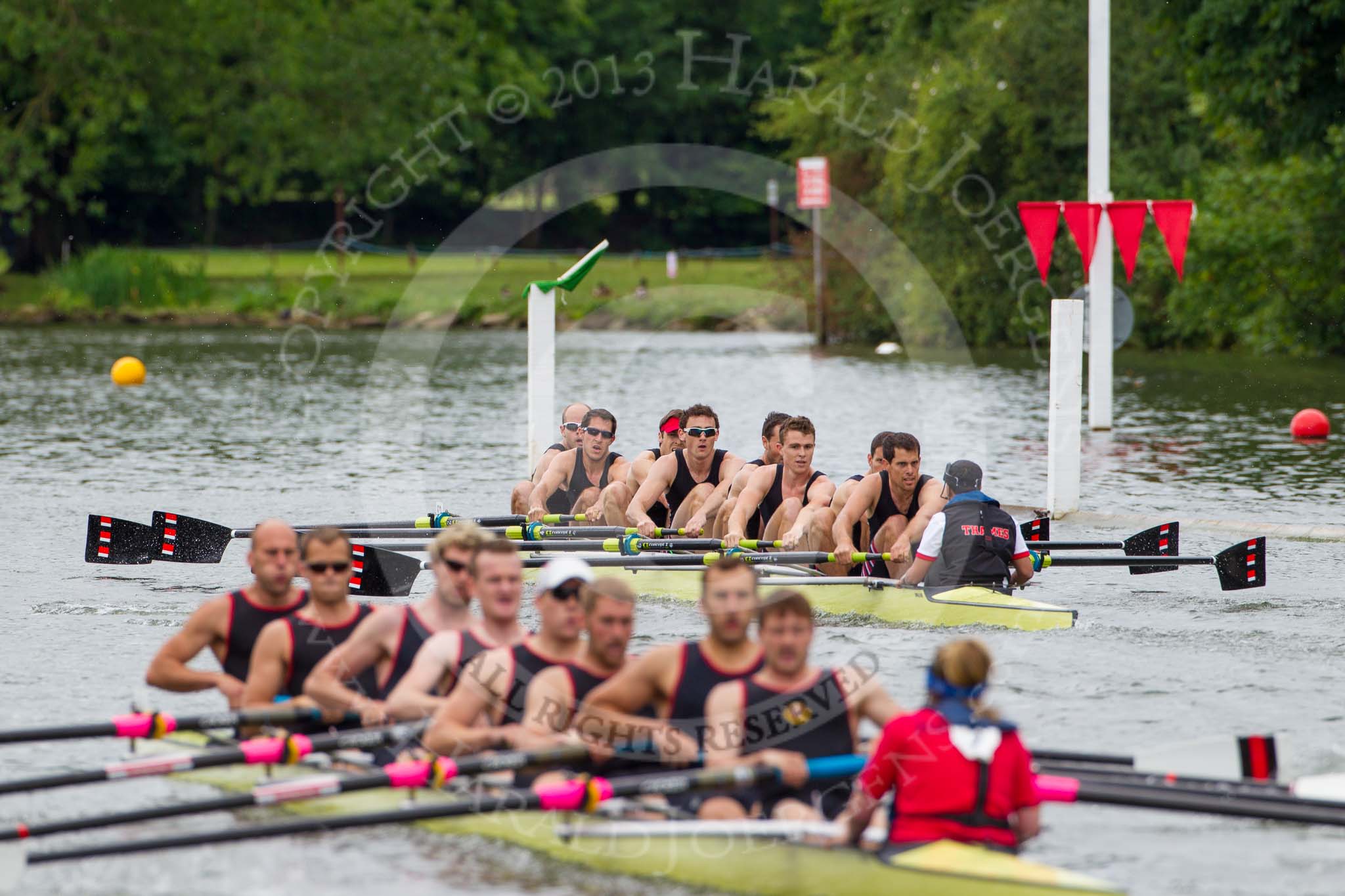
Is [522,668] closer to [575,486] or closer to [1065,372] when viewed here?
[575,486]

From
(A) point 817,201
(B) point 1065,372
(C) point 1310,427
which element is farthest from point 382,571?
(A) point 817,201

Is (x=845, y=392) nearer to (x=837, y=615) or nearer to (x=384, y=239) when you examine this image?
(x=837, y=615)

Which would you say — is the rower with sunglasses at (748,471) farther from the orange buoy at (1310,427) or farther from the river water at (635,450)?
the orange buoy at (1310,427)

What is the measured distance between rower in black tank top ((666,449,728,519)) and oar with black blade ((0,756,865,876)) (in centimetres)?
725

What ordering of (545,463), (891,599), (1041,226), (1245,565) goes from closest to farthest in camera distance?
(891,599) < (1245,565) < (545,463) < (1041,226)

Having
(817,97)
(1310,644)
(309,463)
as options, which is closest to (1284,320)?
(817,97)

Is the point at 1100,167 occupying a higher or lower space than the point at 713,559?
higher

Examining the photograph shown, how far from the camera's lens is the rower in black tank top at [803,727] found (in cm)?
699

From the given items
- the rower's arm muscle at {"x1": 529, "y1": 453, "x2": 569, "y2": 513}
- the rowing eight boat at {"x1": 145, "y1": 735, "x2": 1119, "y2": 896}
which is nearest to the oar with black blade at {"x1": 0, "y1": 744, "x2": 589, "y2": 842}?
the rowing eight boat at {"x1": 145, "y1": 735, "x2": 1119, "y2": 896}

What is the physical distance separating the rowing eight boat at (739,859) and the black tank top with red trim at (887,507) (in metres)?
5.48

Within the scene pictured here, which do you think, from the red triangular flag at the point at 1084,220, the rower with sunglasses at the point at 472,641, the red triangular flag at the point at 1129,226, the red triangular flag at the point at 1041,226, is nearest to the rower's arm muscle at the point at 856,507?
the rower with sunglasses at the point at 472,641

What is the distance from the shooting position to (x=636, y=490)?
14.7m

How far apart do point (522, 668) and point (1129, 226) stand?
49.7 feet

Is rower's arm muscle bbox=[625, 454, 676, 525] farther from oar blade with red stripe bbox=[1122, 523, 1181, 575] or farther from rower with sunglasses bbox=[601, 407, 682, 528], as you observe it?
oar blade with red stripe bbox=[1122, 523, 1181, 575]
